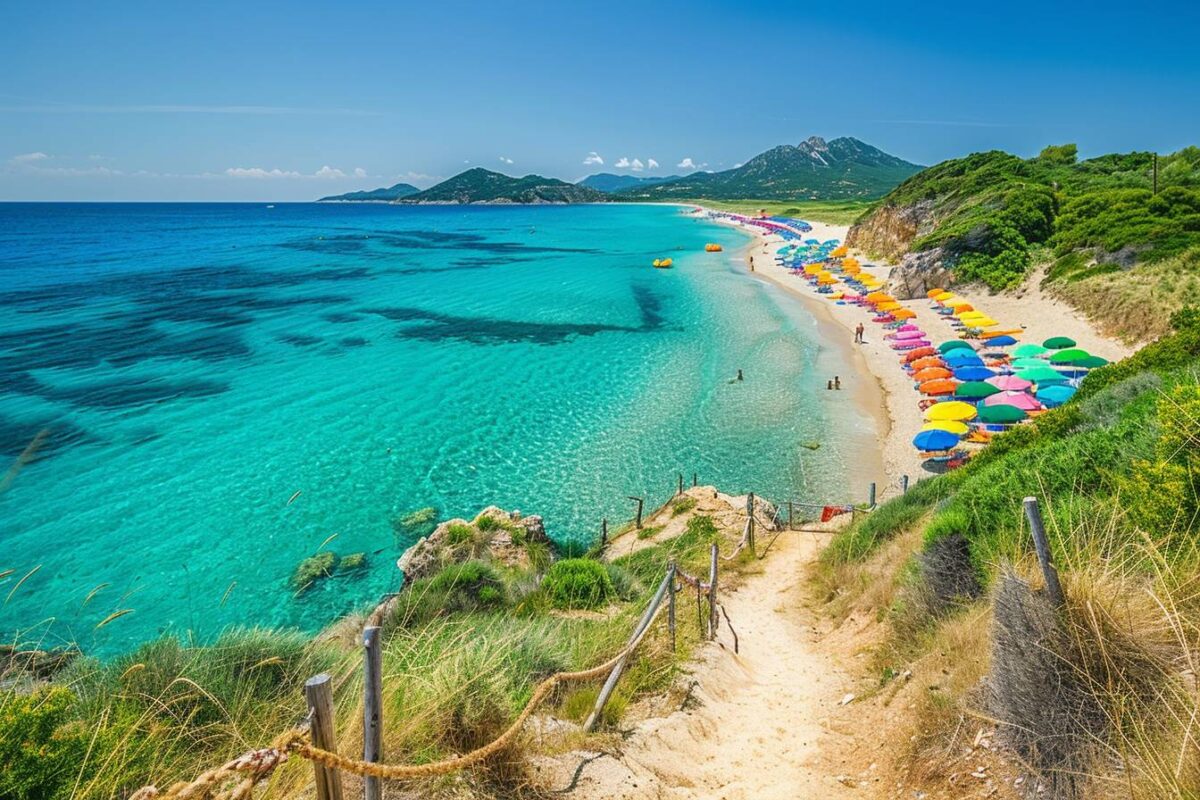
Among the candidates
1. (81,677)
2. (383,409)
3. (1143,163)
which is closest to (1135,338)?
(383,409)

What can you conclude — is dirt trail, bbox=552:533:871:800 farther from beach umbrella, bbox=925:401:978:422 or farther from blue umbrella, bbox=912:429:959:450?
beach umbrella, bbox=925:401:978:422

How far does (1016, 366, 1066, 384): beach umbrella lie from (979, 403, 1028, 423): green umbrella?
359 cm

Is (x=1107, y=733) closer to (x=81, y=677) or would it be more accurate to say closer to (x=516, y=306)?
(x=81, y=677)

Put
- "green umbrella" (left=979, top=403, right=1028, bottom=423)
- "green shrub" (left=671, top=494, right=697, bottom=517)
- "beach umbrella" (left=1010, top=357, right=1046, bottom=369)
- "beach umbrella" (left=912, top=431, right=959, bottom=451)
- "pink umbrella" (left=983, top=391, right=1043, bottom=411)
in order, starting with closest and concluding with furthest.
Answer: "green shrub" (left=671, top=494, right=697, bottom=517) < "beach umbrella" (left=912, top=431, right=959, bottom=451) < "green umbrella" (left=979, top=403, right=1028, bottom=423) < "pink umbrella" (left=983, top=391, right=1043, bottom=411) < "beach umbrella" (left=1010, top=357, right=1046, bottom=369)

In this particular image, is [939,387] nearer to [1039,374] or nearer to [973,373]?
[973,373]

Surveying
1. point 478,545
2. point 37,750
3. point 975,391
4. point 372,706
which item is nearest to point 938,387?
point 975,391

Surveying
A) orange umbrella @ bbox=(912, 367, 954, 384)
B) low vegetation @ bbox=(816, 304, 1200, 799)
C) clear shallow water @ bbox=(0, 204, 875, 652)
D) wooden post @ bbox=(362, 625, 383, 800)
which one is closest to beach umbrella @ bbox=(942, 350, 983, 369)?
orange umbrella @ bbox=(912, 367, 954, 384)

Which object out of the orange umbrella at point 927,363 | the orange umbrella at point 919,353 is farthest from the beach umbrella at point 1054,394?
the orange umbrella at point 919,353

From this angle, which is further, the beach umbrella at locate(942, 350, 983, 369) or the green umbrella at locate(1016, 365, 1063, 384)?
the beach umbrella at locate(942, 350, 983, 369)

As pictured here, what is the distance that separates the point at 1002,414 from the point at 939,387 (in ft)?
12.6

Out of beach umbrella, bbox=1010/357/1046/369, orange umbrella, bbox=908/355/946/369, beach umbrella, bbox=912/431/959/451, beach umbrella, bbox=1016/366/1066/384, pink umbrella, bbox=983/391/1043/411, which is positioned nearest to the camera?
beach umbrella, bbox=912/431/959/451

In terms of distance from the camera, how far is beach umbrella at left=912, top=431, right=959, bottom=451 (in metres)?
19.6

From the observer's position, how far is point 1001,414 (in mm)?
20562

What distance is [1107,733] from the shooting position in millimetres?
3633
